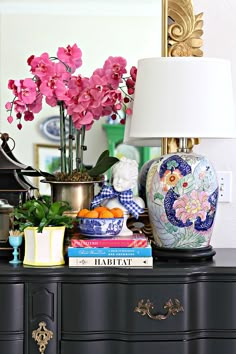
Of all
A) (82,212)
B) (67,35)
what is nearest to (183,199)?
(82,212)

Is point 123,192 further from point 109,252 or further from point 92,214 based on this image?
point 109,252

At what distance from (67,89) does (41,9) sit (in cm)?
33

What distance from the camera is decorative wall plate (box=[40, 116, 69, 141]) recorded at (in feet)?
8.11

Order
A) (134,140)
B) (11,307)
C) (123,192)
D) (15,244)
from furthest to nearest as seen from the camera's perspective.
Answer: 1. (134,140)
2. (123,192)
3. (15,244)
4. (11,307)

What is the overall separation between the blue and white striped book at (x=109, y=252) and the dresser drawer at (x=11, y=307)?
0.19 metres

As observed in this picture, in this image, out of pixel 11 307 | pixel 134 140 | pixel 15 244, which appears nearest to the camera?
Answer: pixel 11 307

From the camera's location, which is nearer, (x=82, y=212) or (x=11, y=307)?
(x=11, y=307)

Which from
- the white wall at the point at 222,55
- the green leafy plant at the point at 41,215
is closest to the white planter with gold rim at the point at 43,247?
the green leafy plant at the point at 41,215

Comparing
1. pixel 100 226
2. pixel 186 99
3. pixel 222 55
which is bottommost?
pixel 100 226

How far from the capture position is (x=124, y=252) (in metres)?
2.11

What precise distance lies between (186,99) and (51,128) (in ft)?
1.85

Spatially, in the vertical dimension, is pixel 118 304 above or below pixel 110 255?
below

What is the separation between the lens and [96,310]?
206 centimetres

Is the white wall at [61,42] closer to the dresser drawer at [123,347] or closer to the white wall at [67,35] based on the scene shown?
the white wall at [67,35]
